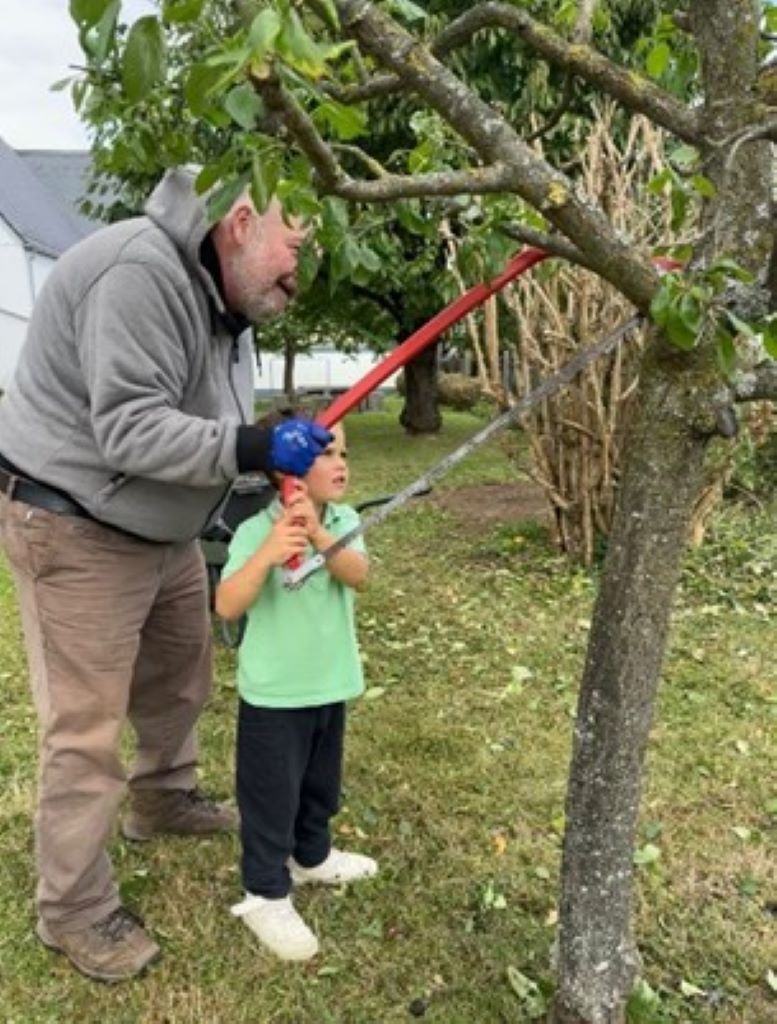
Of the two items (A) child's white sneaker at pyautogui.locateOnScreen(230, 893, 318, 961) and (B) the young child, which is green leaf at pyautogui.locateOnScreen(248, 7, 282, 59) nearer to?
(B) the young child

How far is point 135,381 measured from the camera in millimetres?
2156

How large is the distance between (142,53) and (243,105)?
16cm

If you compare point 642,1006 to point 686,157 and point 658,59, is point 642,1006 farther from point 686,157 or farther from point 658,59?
point 658,59

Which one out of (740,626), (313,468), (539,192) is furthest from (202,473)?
(740,626)

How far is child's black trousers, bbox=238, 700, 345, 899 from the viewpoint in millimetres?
2457

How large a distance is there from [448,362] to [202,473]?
2211cm

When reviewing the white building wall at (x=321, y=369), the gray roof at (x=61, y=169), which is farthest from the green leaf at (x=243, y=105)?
the gray roof at (x=61, y=169)

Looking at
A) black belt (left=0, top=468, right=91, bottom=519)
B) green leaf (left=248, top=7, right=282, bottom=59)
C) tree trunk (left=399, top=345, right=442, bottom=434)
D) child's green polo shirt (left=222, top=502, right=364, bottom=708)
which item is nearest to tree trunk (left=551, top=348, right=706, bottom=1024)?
child's green polo shirt (left=222, top=502, right=364, bottom=708)

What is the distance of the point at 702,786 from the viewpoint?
3.38 metres

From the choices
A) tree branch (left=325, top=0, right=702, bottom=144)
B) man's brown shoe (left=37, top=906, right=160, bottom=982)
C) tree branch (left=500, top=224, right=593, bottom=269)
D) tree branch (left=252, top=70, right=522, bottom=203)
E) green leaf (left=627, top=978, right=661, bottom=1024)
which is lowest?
man's brown shoe (left=37, top=906, right=160, bottom=982)

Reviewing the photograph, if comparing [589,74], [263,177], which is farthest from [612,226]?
[263,177]

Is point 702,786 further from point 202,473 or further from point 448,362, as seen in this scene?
point 448,362

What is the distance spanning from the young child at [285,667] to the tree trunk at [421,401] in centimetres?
1139

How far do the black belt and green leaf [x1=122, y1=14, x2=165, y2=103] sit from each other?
1.52 meters
